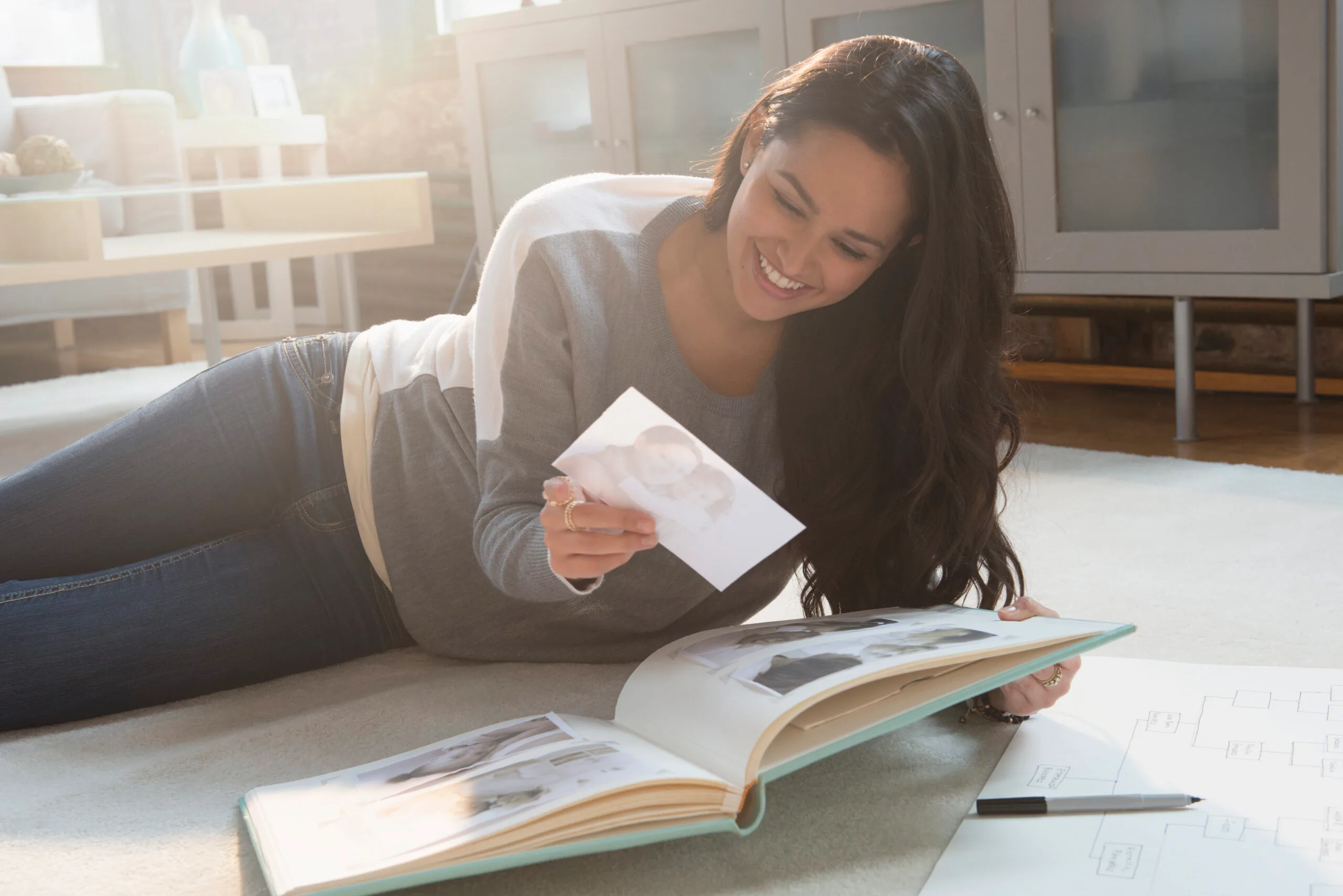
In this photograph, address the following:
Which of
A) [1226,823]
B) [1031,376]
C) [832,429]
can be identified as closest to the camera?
[1226,823]

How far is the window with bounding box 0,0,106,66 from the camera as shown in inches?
180

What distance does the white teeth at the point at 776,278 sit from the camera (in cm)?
101

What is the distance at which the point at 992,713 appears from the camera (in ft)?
3.23

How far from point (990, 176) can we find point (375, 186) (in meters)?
2.23

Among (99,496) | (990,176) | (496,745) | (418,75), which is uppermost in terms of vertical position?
(418,75)

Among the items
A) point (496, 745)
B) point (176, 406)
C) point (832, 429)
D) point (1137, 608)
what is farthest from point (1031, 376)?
point (496, 745)

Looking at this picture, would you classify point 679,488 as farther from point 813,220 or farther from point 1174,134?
point 1174,134

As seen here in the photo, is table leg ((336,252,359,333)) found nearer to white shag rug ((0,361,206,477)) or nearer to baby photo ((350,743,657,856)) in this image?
white shag rug ((0,361,206,477))

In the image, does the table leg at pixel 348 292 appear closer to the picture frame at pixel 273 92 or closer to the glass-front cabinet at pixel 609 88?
the glass-front cabinet at pixel 609 88

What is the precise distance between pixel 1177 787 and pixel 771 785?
0.27 m

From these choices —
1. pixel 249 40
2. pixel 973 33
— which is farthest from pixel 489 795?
pixel 249 40

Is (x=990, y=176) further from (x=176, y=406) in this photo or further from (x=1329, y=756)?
(x=176, y=406)

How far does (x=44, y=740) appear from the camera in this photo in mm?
1138

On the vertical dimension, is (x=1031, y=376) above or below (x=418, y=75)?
below
